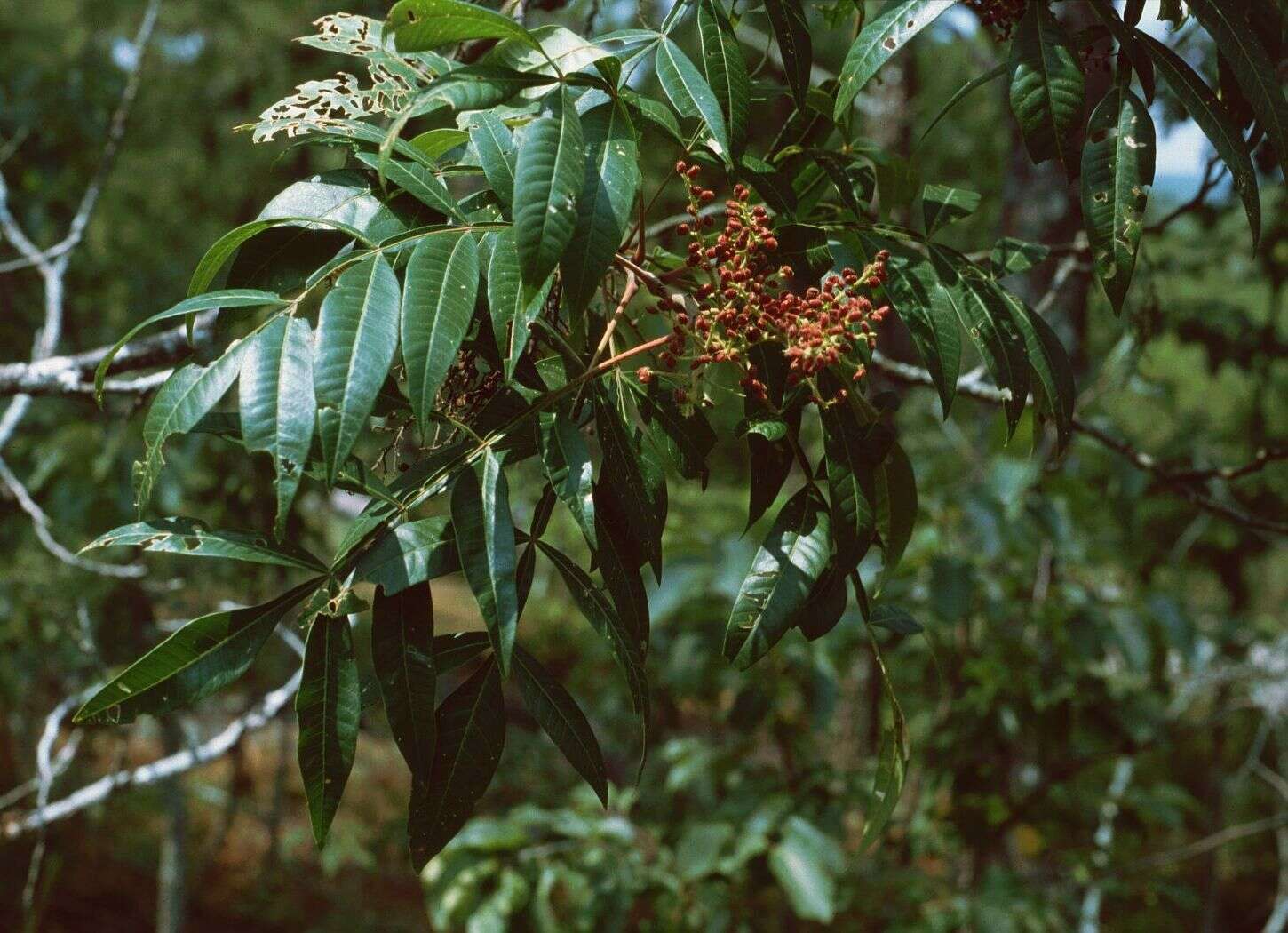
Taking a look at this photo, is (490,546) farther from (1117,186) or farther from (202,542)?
(1117,186)

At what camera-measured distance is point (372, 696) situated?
87cm

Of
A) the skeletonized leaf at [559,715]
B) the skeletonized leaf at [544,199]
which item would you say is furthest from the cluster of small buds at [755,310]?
the skeletonized leaf at [559,715]

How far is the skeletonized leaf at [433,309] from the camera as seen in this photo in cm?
72

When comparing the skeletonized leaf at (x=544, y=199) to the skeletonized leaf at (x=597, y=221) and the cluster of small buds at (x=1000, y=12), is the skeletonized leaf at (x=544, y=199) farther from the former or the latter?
the cluster of small buds at (x=1000, y=12)

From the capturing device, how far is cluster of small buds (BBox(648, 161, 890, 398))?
2.70 ft

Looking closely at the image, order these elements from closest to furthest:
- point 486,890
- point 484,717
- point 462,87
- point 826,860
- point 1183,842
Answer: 1. point 462,87
2. point 484,717
3. point 826,860
4. point 486,890
5. point 1183,842

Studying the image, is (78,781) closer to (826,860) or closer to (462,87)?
(826,860)

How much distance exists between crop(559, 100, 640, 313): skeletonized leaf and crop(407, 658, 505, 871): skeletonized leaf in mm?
308

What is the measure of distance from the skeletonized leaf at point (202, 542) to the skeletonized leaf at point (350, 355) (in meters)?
0.16

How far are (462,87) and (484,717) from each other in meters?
0.46

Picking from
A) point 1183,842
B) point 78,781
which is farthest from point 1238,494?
point 78,781

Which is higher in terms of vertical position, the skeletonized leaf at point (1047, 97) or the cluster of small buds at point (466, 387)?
the skeletonized leaf at point (1047, 97)

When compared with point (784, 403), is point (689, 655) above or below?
below

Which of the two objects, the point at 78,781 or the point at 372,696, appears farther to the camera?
the point at 78,781
